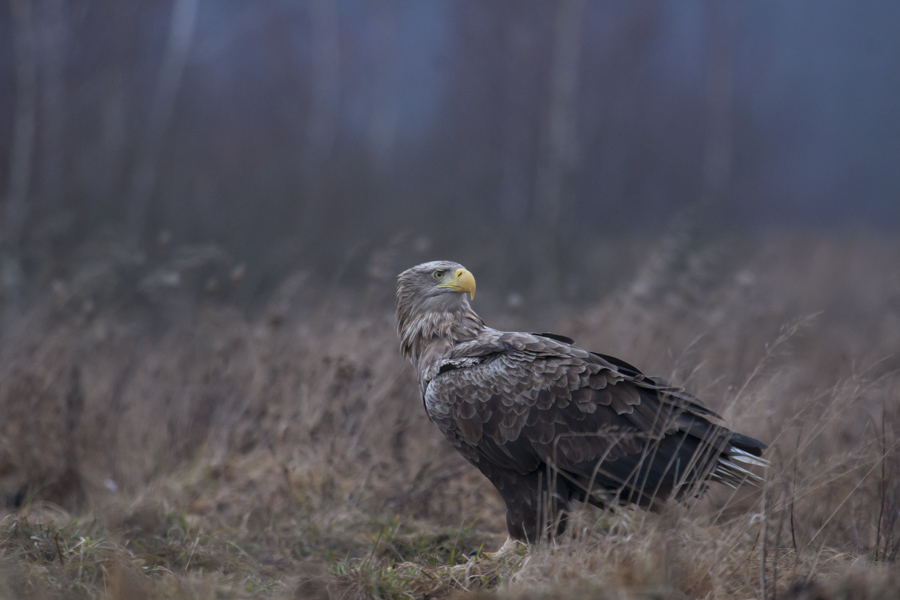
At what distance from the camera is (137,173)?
40.4 ft

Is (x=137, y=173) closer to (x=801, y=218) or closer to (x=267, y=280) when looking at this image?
(x=267, y=280)

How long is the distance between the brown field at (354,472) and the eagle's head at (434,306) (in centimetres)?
93

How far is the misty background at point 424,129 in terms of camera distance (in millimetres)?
10883

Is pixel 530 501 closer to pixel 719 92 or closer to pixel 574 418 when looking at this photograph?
pixel 574 418

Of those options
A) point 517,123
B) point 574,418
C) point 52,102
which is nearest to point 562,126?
point 517,123

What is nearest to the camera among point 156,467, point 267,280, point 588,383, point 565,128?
point 588,383

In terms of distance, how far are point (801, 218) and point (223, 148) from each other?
16306mm

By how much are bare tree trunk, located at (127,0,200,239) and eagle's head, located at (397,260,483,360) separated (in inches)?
336

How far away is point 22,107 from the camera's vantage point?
30.4 feet

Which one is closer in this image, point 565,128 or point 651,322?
point 651,322

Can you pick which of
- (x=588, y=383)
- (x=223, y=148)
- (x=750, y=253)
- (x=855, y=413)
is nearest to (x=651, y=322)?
(x=855, y=413)

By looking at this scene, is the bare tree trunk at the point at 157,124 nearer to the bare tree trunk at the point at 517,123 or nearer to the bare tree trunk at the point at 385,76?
the bare tree trunk at the point at 385,76

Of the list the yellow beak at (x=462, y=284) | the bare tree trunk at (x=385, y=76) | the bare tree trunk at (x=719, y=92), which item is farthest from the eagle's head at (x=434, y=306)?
the bare tree trunk at (x=719, y=92)

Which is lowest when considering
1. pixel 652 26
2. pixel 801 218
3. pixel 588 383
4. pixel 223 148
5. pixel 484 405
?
pixel 484 405
